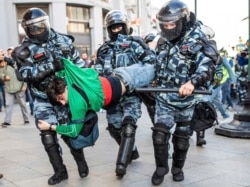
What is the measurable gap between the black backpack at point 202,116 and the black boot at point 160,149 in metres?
0.46

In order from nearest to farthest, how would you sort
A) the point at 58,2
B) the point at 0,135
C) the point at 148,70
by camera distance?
the point at 148,70
the point at 0,135
the point at 58,2

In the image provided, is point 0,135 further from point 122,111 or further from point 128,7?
point 128,7

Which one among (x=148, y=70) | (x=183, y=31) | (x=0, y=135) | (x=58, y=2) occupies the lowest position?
(x=0, y=135)

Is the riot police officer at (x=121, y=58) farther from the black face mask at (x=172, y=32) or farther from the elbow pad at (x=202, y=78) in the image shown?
the elbow pad at (x=202, y=78)

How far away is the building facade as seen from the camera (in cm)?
1905

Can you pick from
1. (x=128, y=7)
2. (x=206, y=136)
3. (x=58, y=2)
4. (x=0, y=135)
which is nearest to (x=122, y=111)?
(x=206, y=136)

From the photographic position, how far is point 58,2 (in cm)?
2020

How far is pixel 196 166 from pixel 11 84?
5.74 metres

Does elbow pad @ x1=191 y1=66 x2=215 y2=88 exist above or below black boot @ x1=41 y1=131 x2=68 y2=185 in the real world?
above

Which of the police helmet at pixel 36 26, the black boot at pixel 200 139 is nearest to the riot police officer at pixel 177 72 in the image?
the police helmet at pixel 36 26

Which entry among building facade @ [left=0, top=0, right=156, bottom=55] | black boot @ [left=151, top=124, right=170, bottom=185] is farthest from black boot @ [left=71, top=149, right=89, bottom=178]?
building facade @ [left=0, top=0, right=156, bottom=55]

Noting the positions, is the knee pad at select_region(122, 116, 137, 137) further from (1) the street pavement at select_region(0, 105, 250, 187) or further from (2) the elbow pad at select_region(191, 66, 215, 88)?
(2) the elbow pad at select_region(191, 66, 215, 88)

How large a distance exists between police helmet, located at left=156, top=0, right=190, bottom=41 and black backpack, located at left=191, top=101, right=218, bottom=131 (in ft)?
2.60

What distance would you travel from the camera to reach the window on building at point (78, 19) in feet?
72.4
